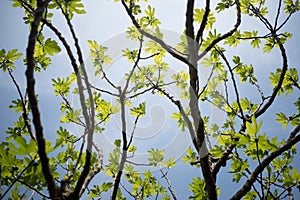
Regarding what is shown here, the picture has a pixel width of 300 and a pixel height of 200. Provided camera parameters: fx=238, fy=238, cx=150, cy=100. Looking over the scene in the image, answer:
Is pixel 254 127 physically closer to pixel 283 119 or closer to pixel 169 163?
pixel 283 119

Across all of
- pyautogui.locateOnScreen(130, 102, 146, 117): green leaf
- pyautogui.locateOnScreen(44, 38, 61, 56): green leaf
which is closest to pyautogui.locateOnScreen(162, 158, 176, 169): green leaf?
pyautogui.locateOnScreen(130, 102, 146, 117): green leaf

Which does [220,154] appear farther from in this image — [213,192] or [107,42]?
[107,42]

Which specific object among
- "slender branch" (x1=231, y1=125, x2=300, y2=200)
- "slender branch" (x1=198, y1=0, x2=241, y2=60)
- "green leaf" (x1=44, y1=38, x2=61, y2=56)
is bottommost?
"green leaf" (x1=44, y1=38, x2=61, y2=56)

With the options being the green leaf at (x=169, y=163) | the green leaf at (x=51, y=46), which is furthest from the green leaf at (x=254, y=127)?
the green leaf at (x=169, y=163)

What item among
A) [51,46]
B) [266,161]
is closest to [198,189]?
[266,161]

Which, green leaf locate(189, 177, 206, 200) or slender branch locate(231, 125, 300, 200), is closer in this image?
slender branch locate(231, 125, 300, 200)

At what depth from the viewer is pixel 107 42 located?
3600 mm

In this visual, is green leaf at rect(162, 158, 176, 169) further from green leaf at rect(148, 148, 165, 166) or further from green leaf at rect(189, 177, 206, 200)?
green leaf at rect(189, 177, 206, 200)

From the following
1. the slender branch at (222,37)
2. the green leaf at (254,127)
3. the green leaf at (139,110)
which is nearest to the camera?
the green leaf at (254,127)

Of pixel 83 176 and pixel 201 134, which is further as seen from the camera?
pixel 201 134

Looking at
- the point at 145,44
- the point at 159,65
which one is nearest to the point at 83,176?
the point at 145,44

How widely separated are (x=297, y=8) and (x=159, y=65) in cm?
225

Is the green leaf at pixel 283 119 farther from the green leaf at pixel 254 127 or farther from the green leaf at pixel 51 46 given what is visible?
the green leaf at pixel 51 46

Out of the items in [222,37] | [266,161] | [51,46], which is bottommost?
[51,46]
